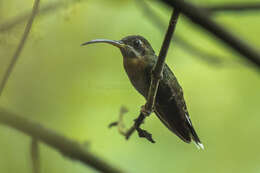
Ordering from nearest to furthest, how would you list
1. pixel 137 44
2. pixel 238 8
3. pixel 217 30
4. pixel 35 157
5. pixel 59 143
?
1. pixel 217 30
2. pixel 238 8
3. pixel 35 157
4. pixel 59 143
5. pixel 137 44

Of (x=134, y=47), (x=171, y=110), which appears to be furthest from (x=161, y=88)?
(x=134, y=47)

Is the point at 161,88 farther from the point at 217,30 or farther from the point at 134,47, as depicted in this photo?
the point at 217,30

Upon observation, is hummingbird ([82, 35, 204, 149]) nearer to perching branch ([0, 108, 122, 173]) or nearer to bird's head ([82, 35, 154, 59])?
bird's head ([82, 35, 154, 59])

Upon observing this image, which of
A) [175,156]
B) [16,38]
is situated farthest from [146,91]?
[175,156]

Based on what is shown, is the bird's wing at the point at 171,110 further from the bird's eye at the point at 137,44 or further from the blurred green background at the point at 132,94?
the blurred green background at the point at 132,94

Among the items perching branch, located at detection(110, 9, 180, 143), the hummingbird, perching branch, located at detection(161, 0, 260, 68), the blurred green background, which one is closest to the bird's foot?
perching branch, located at detection(110, 9, 180, 143)

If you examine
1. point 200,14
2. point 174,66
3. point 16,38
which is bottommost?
point 174,66

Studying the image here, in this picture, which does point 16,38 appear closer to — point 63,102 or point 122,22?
point 63,102
